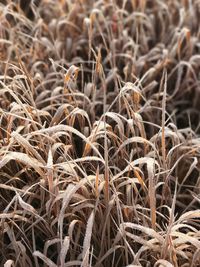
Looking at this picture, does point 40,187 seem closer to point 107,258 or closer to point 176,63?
point 107,258

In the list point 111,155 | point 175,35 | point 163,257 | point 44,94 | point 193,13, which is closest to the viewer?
point 163,257

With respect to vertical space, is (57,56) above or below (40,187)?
above

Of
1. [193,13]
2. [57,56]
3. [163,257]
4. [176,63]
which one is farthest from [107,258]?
[193,13]

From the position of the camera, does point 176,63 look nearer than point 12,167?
No

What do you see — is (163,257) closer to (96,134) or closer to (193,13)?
(96,134)

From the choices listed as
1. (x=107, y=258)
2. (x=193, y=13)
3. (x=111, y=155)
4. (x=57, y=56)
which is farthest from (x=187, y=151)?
(x=193, y=13)

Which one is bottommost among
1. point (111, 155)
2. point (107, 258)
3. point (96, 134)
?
point (107, 258)

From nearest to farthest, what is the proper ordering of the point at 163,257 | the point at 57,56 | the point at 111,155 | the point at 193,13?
the point at 163,257
the point at 111,155
the point at 57,56
the point at 193,13
